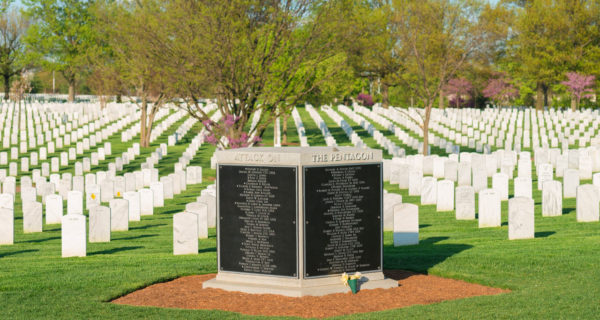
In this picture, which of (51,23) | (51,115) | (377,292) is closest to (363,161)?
(377,292)

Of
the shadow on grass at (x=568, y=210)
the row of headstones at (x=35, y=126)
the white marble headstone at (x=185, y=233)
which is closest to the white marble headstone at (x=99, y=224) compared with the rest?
the white marble headstone at (x=185, y=233)

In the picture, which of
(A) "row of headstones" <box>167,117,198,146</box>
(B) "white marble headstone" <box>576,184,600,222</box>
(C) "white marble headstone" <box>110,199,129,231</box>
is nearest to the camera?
(B) "white marble headstone" <box>576,184,600,222</box>

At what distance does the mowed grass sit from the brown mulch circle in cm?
29

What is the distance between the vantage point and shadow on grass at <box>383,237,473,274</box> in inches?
444

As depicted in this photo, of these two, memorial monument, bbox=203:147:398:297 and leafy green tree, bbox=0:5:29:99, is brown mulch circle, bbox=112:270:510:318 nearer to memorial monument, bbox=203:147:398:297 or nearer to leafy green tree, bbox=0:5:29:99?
memorial monument, bbox=203:147:398:297

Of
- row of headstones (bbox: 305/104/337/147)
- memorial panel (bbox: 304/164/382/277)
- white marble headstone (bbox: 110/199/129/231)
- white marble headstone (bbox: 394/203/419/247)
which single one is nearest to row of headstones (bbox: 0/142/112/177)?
row of headstones (bbox: 305/104/337/147)

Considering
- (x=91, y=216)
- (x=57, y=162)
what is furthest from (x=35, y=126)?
(x=91, y=216)

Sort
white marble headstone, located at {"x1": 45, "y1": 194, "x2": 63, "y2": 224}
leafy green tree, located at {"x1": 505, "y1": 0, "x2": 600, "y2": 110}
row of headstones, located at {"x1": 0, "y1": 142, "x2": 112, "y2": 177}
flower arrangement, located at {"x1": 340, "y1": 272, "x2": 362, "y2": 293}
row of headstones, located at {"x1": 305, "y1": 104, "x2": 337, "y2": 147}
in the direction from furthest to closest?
leafy green tree, located at {"x1": 505, "y1": 0, "x2": 600, "y2": 110} → row of headstones, located at {"x1": 305, "y1": 104, "x2": 337, "y2": 147} → row of headstones, located at {"x1": 0, "y1": 142, "x2": 112, "y2": 177} → white marble headstone, located at {"x1": 45, "y1": 194, "x2": 63, "y2": 224} → flower arrangement, located at {"x1": 340, "y1": 272, "x2": 362, "y2": 293}

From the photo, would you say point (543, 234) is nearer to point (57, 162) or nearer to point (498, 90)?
point (57, 162)

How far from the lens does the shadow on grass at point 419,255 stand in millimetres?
11289

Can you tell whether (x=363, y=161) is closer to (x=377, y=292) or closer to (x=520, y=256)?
(x=377, y=292)

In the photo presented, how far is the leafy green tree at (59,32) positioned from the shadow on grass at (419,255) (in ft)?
235

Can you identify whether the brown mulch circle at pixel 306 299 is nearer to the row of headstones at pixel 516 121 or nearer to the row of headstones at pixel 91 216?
the row of headstones at pixel 91 216

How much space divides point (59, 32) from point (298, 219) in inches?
3059
